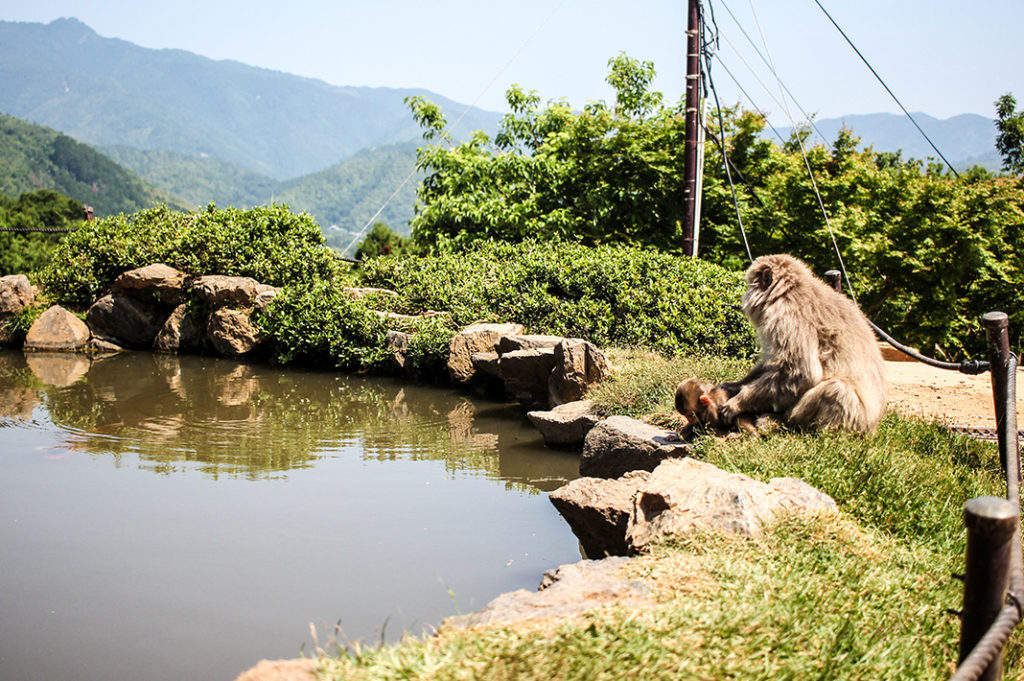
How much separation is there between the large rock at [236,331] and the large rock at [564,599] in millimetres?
9890

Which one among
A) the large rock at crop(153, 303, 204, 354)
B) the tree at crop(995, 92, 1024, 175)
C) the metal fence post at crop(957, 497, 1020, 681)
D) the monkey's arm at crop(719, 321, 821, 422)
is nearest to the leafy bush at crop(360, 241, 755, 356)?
the large rock at crop(153, 303, 204, 354)

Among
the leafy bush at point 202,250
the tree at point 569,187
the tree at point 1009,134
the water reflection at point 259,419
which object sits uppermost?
the tree at point 1009,134

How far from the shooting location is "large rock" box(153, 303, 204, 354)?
1319cm

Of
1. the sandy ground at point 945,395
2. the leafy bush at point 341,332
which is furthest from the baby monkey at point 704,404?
the leafy bush at point 341,332

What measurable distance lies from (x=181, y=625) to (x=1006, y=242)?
12.6 meters

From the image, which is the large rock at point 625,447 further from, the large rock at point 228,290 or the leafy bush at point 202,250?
the large rock at point 228,290

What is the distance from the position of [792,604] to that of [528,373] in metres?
6.16

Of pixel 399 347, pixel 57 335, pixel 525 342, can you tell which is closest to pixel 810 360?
pixel 525 342

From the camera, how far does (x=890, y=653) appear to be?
9.89ft

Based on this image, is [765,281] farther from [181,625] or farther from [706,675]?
[181,625]

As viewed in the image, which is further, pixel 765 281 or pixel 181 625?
pixel 765 281

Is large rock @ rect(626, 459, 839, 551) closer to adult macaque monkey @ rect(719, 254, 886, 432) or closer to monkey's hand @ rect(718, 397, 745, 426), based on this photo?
adult macaque monkey @ rect(719, 254, 886, 432)

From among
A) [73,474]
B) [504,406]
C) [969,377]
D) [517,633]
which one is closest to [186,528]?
[73,474]

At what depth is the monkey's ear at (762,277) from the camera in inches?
217
